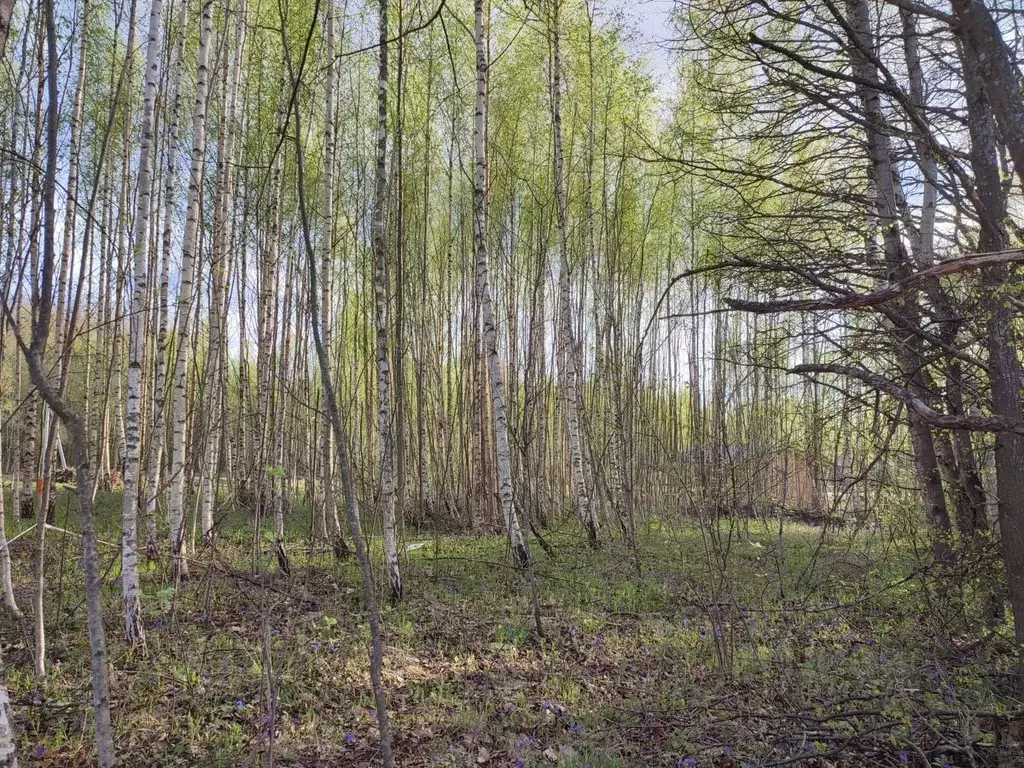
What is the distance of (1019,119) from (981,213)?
1.06 meters

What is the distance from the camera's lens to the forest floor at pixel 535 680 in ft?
8.39

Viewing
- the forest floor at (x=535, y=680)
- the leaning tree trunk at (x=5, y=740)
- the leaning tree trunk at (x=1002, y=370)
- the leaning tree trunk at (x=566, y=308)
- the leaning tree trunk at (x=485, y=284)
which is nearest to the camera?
the leaning tree trunk at (x=5, y=740)

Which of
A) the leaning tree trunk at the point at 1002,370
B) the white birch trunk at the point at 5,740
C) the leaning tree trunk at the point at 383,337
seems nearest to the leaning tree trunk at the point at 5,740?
the white birch trunk at the point at 5,740

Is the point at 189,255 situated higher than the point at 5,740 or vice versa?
the point at 189,255

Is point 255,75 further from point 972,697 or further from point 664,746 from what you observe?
point 972,697

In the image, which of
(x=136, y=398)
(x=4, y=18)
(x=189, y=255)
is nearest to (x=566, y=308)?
(x=189, y=255)

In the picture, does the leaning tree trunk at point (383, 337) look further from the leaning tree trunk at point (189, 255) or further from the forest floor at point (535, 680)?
the leaning tree trunk at point (189, 255)

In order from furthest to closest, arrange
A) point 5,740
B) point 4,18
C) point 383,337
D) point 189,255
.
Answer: point 383,337
point 189,255
point 5,740
point 4,18

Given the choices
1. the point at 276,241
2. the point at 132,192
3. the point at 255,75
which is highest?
the point at 255,75

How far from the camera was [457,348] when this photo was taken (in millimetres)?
11320

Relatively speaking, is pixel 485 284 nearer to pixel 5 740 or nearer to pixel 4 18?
pixel 4 18

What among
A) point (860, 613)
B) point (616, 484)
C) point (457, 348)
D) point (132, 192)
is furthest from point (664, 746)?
point (132, 192)

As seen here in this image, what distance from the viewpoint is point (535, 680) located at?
3.45m

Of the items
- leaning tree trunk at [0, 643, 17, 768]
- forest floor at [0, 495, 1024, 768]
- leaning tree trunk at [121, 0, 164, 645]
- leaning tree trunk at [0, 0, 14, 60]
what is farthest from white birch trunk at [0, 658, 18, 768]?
leaning tree trunk at [121, 0, 164, 645]
